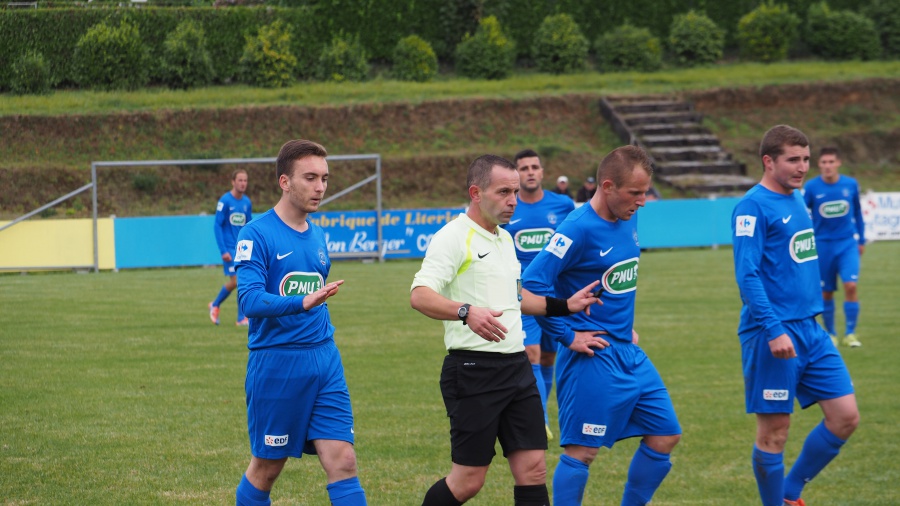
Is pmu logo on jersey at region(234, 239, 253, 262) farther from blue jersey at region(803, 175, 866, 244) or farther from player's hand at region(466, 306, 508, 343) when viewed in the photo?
blue jersey at region(803, 175, 866, 244)

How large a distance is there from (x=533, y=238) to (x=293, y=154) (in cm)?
425

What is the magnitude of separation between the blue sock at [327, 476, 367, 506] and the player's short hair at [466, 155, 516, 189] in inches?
65.2

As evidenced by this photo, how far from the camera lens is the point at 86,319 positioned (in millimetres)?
15930

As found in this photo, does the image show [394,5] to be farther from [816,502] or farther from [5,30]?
[816,502]

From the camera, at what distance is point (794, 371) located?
6.29m

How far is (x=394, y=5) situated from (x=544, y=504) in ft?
136

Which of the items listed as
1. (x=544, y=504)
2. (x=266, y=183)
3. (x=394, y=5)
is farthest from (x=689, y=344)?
(x=394, y=5)

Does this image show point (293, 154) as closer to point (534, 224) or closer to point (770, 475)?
point (770, 475)

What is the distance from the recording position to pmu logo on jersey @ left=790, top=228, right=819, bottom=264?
6426 mm

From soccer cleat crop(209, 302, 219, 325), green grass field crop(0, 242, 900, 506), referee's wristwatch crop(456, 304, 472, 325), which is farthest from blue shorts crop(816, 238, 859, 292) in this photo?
referee's wristwatch crop(456, 304, 472, 325)

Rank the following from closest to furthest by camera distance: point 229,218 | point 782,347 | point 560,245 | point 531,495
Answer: point 531,495 → point 560,245 → point 782,347 → point 229,218

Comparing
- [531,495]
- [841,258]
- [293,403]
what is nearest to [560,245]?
[531,495]

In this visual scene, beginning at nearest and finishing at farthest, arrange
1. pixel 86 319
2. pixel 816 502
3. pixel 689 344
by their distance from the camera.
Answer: pixel 816 502
pixel 689 344
pixel 86 319

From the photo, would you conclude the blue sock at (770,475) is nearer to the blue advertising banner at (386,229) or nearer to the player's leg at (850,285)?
the player's leg at (850,285)
